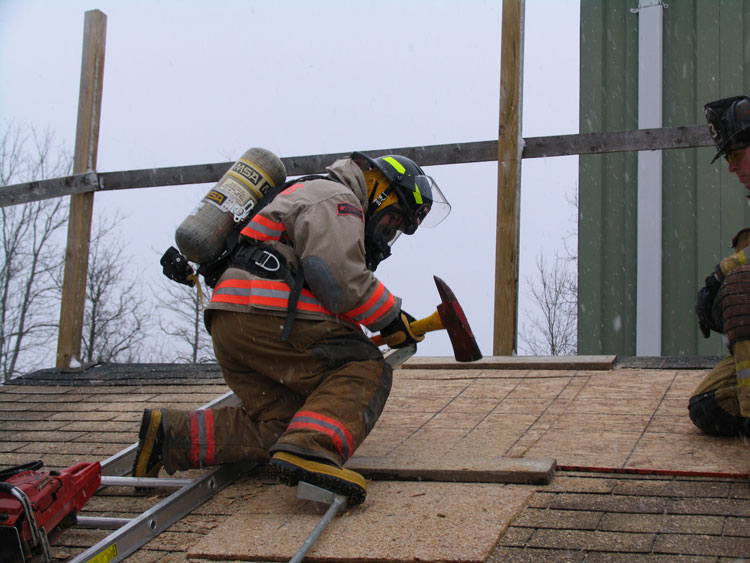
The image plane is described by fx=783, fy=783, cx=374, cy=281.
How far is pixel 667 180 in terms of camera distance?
301 inches

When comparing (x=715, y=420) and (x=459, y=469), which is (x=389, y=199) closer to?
(x=459, y=469)

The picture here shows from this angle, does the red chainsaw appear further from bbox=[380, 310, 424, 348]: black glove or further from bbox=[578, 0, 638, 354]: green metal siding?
bbox=[578, 0, 638, 354]: green metal siding

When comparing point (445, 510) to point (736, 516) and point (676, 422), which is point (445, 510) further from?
point (676, 422)

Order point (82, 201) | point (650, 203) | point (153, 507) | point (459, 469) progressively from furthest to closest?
point (650, 203)
point (82, 201)
point (459, 469)
point (153, 507)

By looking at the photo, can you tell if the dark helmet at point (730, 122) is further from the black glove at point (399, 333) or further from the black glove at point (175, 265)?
the black glove at point (175, 265)

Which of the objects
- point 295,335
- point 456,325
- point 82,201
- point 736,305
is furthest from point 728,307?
point 82,201

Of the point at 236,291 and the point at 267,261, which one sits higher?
the point at 267,261

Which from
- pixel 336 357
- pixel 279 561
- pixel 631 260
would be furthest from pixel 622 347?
pixel 279 561

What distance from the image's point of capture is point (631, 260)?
306 inches

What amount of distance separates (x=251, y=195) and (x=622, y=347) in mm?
5253

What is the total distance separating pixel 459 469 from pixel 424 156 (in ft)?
10.1

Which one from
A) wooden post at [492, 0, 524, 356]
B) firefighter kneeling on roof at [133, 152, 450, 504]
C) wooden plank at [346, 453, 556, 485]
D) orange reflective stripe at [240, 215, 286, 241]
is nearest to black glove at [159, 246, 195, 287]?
firefighter kneeling on roof at [133, 152, 450, 504]

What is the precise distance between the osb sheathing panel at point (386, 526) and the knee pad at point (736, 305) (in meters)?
1.04

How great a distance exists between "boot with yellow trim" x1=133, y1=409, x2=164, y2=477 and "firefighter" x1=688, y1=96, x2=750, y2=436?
7.55ft
